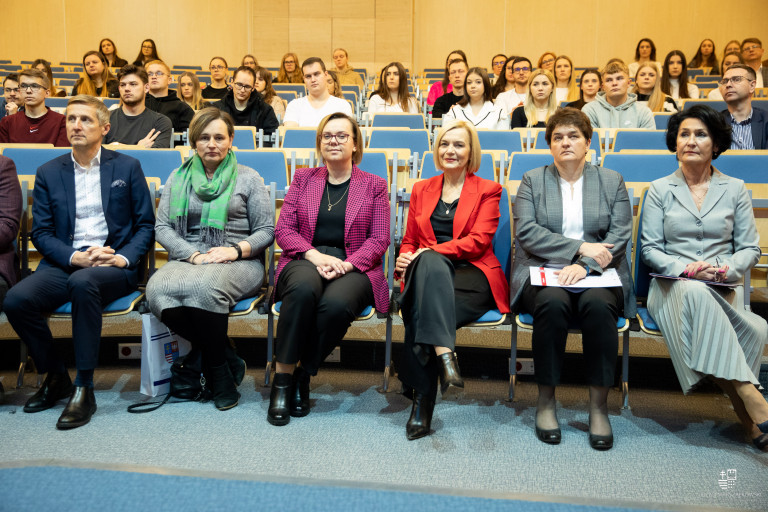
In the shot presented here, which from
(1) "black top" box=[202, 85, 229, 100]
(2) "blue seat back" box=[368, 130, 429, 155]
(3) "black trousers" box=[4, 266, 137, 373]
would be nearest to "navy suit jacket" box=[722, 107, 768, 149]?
(2) "blue seat back" box=[368, 130, 429, 155]

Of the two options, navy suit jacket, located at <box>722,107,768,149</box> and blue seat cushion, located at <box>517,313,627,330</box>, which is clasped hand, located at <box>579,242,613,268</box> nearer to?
blue seat cushion, located at <box>517,313,627,330</box>

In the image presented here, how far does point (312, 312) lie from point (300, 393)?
0.30 meters

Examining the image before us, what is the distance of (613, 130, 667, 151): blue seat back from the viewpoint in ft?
12.2

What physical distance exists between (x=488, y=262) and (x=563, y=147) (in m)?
0.49

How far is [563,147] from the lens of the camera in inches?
90.6

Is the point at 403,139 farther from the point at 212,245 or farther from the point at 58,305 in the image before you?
the point at 58,305

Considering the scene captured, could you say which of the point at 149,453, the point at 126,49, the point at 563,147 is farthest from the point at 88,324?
the point at 126,49

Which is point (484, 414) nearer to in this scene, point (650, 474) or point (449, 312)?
point (449, 312)

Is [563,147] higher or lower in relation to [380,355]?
higher

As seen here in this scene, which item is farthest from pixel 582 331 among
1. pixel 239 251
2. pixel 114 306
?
pixel 114 306

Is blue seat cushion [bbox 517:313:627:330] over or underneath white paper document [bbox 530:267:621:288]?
underneath

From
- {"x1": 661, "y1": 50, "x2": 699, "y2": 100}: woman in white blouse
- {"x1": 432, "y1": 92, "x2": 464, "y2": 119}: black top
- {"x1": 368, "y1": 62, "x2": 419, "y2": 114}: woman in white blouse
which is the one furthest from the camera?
{"x1": 661, "y1": 50, "x2": 699, "y2": 100}: woman in white blouse

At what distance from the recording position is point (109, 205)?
2.45 metres

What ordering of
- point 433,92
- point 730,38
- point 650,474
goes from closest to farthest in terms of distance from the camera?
point 650,474, point 433,92, point 730,38
